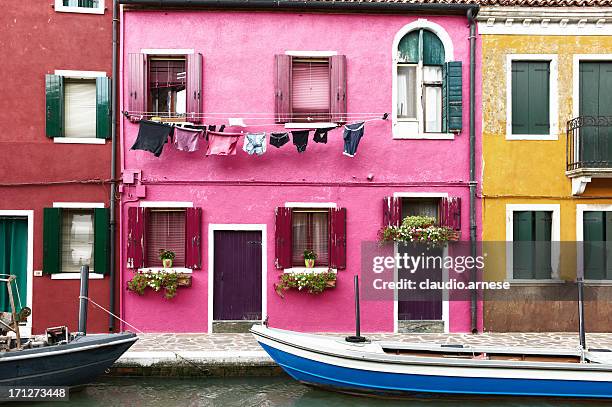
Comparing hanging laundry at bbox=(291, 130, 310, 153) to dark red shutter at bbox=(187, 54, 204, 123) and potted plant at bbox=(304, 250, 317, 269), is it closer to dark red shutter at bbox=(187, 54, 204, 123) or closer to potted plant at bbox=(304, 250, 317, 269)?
dark red shutter at bbox=(187, 54, 204, 123)

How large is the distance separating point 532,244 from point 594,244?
126cm

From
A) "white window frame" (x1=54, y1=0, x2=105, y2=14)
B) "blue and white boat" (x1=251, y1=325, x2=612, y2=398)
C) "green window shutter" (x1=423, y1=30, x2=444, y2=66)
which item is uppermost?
"white window frame" (x1=54, y1=0, x2=105, y2=14)

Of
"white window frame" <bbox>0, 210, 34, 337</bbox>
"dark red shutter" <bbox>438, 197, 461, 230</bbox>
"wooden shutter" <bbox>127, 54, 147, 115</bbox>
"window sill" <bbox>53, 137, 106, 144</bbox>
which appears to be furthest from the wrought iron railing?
"white window frame" <bbox>0, 210, 34, 337</bbox>

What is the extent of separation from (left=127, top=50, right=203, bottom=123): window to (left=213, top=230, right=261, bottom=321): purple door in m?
2.50

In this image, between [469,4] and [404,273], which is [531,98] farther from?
[404,273]

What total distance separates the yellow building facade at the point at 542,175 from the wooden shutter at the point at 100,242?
24.7 ft

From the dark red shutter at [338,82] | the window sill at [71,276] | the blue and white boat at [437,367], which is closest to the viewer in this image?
the blue and white boat at [437,367]

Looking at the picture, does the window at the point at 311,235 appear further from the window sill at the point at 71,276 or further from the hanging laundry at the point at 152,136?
the window sill at the point at 71,276

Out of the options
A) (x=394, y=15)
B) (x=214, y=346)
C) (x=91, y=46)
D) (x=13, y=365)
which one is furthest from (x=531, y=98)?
(x=13, y=365)

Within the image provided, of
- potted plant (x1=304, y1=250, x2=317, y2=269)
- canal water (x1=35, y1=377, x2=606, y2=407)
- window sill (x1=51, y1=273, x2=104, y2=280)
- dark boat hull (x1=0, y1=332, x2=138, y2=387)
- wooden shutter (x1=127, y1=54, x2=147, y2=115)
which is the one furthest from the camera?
potted plant (x1=304, y1=250, x2=317, y2=269)

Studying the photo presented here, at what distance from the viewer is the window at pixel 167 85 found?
12547 millimetres

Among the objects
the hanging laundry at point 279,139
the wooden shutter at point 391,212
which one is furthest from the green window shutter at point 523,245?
the hanging laundry at point 279,139

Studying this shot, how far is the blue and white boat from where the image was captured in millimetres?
9266

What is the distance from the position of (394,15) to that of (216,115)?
4118 mm
